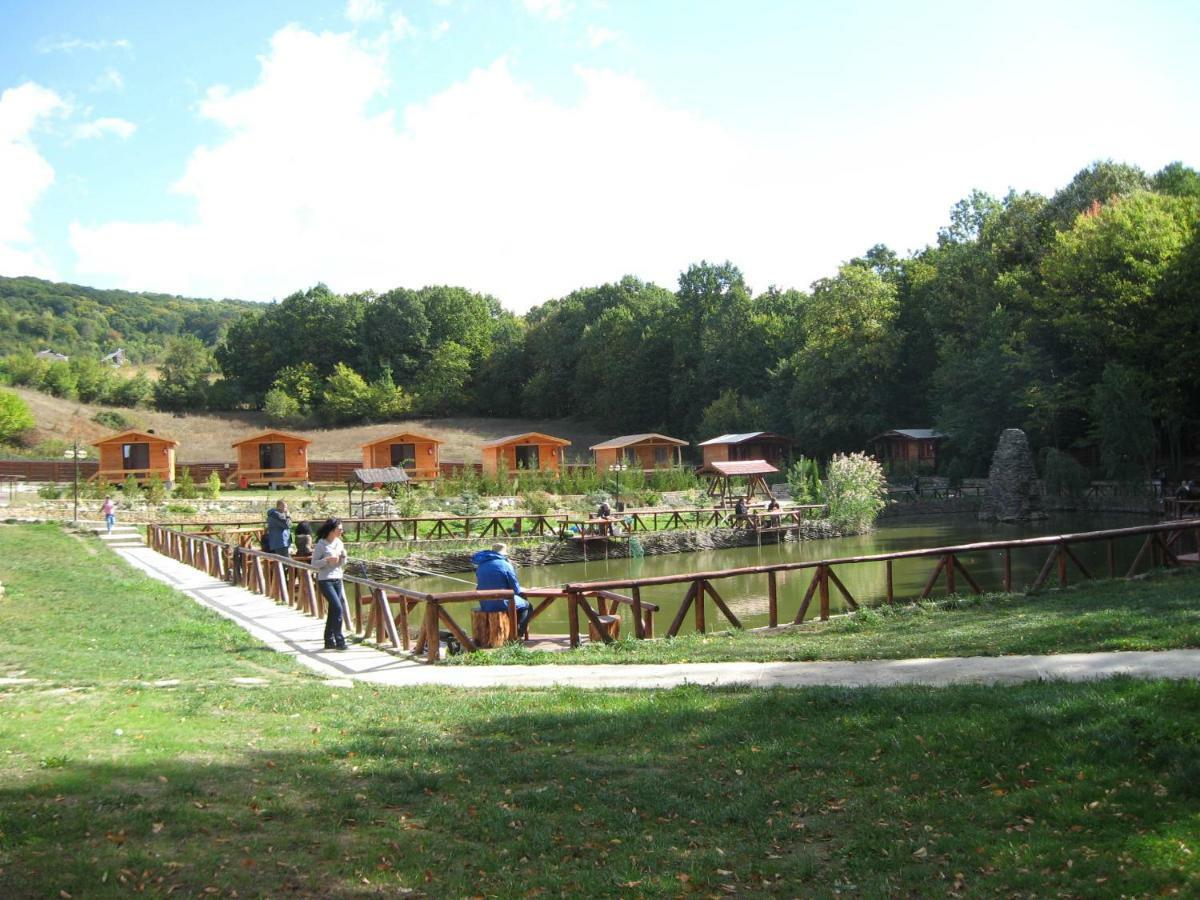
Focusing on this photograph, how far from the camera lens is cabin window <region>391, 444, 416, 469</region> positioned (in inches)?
2025

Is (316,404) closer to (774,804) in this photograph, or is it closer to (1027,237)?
(1027,237)

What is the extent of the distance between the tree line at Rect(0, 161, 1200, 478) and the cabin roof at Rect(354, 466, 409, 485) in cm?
2634

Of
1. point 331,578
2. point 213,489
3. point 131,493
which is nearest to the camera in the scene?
point 331,578

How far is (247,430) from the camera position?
68.0 meters

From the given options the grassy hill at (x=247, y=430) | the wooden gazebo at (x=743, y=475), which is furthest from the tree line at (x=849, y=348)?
the wooden gazebo at (x=743, y=475)

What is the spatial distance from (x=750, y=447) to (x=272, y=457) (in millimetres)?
26218

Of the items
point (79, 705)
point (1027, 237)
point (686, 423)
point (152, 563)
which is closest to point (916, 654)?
point (79, 705)

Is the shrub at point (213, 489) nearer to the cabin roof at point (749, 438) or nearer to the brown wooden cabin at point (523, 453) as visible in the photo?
the brown wooden cabin at point (523, 453)

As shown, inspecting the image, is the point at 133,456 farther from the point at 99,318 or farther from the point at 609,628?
the point at 99,318

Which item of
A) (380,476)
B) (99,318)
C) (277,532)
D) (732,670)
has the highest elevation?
(99,318)

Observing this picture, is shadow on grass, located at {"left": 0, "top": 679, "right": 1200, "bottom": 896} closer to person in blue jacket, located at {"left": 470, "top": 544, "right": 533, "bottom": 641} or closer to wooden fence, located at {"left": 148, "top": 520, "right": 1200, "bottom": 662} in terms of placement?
wooden fence, located at {"left": 148, "top": 520, "right": 1200, "bottom": 662}

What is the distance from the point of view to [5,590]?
1619 centimetres

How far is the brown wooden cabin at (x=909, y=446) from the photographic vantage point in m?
51.8

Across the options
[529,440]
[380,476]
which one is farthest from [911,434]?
[380,476]
